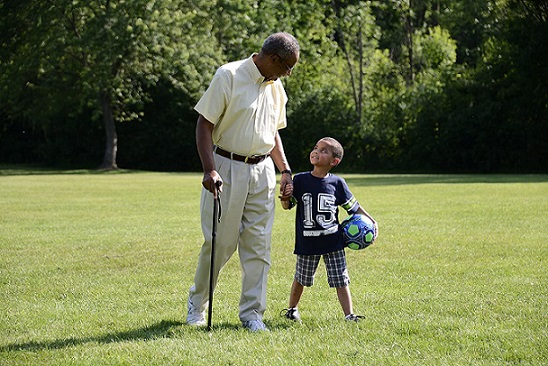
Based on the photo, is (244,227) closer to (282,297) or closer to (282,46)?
(282,46)

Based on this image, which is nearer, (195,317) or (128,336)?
(128,336)

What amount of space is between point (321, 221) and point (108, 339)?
182 centimetres

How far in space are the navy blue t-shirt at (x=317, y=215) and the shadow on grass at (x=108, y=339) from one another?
1206 mm

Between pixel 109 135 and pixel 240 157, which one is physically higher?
pixel 240 157

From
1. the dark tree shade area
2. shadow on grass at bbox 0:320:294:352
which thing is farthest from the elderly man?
the dark tree shade area

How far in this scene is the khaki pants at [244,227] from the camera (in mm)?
6246

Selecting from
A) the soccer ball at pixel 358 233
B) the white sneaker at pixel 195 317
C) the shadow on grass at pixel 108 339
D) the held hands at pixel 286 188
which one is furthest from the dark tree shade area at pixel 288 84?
the shadow on grass at pixel 108 339

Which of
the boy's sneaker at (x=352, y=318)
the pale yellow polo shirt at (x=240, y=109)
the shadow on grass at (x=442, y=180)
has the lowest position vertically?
the shadow on grass at (x=442, y=180)

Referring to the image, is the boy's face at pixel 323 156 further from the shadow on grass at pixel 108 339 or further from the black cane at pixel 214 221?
the shadow on grass at pixel 108 339


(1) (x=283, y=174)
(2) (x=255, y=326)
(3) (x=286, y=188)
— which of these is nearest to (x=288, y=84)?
(1) (x=283, y=174)

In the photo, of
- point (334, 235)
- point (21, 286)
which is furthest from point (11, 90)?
point (334, 235)

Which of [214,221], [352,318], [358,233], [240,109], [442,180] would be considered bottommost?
[442,180]

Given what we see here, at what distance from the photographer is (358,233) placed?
657cm

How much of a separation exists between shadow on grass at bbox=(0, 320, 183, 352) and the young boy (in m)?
1.05
